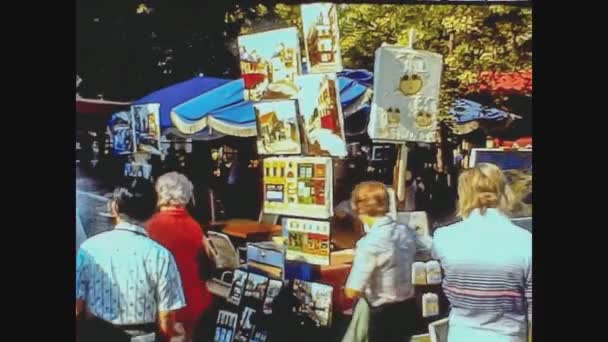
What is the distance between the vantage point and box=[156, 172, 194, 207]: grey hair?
20.5 feet

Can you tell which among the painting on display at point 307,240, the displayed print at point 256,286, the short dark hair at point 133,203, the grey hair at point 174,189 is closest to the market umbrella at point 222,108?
the grey hair at point 174,189

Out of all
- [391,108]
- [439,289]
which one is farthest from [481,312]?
[391,108]

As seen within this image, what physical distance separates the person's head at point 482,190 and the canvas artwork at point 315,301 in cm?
90

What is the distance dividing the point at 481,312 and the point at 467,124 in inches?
42.4

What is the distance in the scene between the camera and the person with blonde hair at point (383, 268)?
6254mm

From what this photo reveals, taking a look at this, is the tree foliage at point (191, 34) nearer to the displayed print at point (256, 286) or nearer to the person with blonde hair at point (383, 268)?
the person with blonde hair at point (383, 268)

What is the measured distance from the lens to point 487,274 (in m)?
6.27

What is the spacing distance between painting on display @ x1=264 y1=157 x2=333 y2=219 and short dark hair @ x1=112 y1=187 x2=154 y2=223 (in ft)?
2.21

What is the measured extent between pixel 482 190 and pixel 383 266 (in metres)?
0.72

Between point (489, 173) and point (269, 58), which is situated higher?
point (269, 58)
